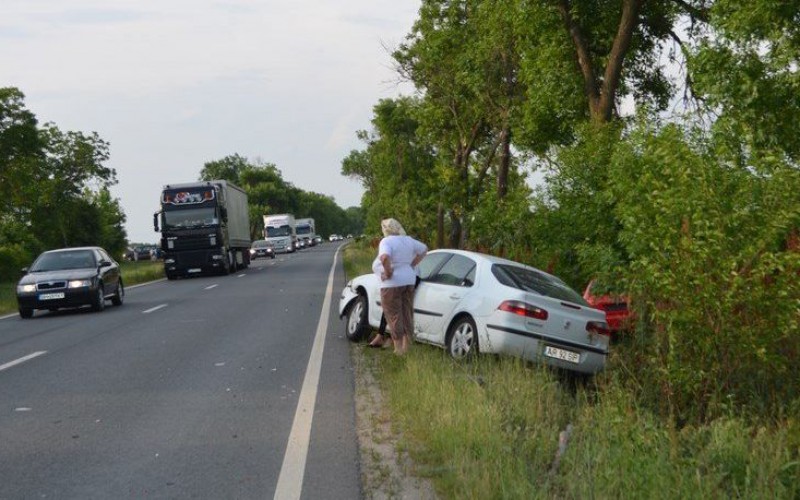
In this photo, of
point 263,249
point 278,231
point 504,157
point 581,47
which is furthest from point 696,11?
point 278,231

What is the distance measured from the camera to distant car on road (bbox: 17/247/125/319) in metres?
20.3

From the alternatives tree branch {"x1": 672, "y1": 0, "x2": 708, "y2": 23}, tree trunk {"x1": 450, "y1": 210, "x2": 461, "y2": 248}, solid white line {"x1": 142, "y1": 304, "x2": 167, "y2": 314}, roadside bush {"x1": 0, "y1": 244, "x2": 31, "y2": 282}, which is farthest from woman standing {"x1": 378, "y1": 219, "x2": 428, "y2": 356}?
roadside bush {"x1": 0, "y1": 244, "x2": 31, "y2": 282}

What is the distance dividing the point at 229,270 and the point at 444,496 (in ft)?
111

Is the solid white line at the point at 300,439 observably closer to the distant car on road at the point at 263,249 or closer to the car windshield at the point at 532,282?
the car windshield at the point at 532,282

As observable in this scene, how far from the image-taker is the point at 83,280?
67.3ft

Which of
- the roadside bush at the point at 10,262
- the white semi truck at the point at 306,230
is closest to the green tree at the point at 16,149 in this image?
the roadside bush at the point at 10,262

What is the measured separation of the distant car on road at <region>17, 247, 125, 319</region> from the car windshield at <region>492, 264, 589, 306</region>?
12.6 m

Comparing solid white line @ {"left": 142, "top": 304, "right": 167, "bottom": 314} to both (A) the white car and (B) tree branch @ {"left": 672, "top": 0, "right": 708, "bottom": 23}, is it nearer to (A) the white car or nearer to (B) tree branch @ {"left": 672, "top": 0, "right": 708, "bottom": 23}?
(A) the white car

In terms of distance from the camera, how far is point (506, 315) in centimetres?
1012

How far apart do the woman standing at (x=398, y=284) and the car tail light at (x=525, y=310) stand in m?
1.63

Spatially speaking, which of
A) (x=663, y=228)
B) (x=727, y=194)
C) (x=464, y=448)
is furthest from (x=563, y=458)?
(x=727, y=194)

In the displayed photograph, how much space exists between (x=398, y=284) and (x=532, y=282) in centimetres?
165

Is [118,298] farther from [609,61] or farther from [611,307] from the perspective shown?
[611,307]

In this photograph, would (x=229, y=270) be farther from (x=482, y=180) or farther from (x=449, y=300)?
(x=449, y=300)
